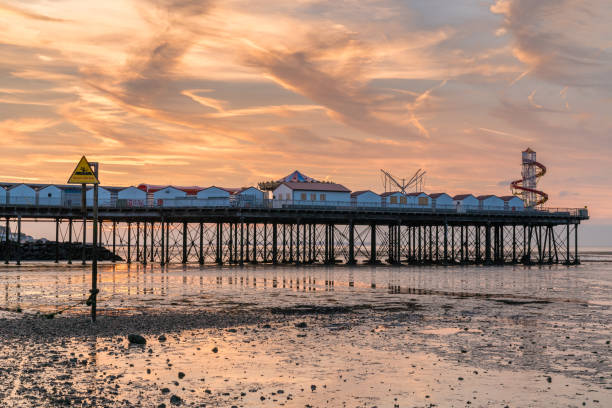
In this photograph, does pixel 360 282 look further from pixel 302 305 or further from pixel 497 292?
pixel 302 305

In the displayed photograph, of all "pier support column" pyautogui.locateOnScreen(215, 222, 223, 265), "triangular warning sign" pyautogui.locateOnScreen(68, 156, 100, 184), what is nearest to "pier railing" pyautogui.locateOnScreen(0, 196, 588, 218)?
"pier support column" pyautogui.locateOnScreen(215, 222, 223, 265)

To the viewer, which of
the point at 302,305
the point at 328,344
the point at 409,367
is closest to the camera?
the point at 409,367

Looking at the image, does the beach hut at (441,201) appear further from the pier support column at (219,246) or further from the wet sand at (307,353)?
the wet sand at (307,353)

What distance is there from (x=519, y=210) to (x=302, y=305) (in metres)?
70.6

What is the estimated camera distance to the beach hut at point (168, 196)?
2990 inches

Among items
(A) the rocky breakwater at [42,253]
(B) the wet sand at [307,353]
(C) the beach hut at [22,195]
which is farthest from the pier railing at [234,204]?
(B) the wet sand at [307,353]

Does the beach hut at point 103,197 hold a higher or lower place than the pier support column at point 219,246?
higher

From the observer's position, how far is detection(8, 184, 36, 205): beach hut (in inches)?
2896

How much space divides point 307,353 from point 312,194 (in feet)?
204

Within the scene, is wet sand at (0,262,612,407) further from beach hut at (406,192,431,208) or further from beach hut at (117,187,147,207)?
beach hut at (406,192,431,208)

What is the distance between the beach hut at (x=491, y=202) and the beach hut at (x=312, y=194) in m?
21.1

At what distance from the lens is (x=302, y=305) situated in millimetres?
28469

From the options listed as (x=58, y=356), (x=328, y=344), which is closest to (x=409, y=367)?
(x=328, y=344)

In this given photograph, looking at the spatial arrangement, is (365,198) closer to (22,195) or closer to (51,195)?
(51,195)
